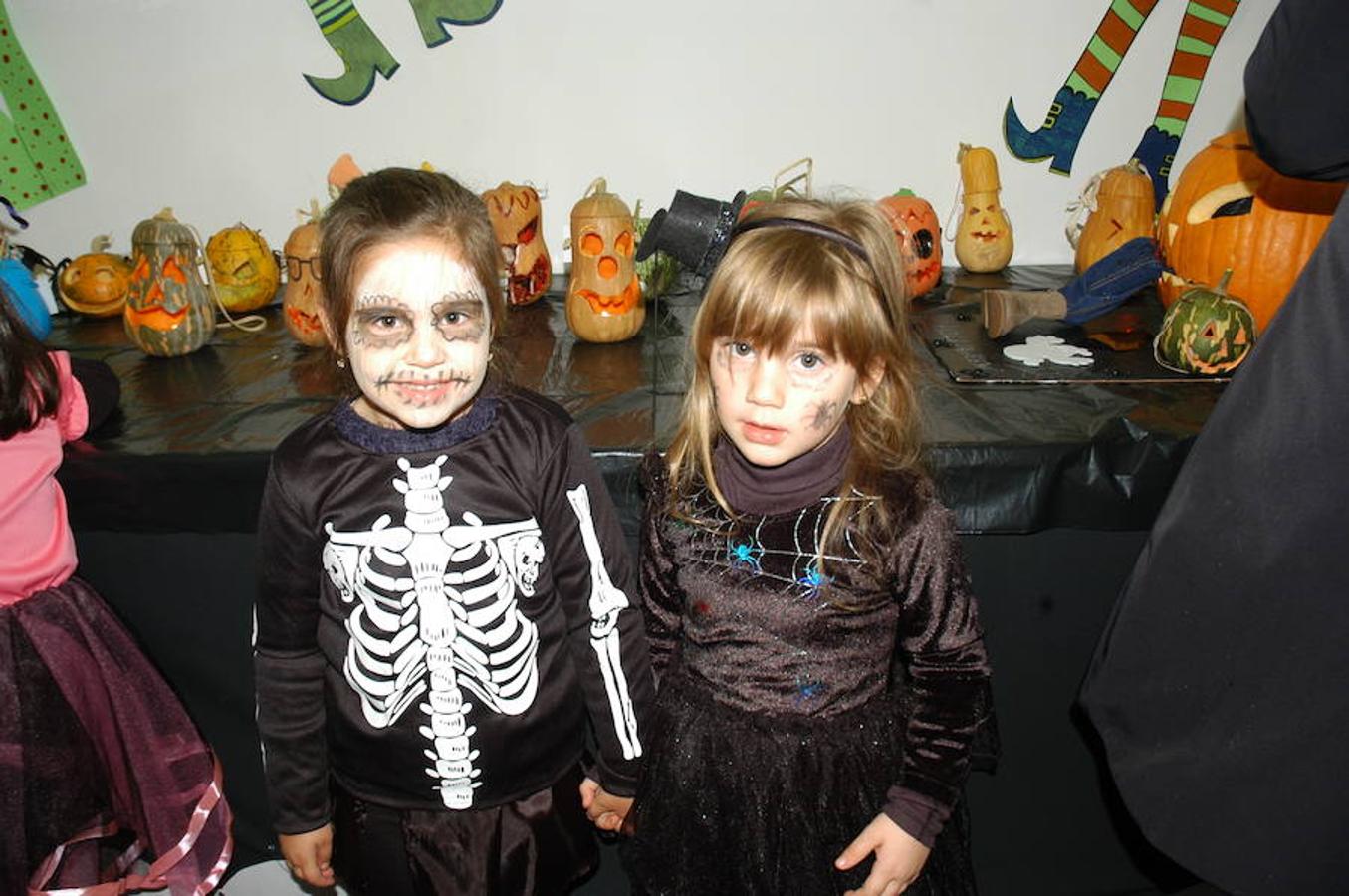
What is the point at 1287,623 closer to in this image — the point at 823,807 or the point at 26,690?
the point at 823,807

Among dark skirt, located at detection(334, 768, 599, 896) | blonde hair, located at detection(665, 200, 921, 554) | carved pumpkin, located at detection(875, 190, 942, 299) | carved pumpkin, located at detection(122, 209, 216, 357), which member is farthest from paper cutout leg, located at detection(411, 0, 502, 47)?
dark skirt, located at detection(334, 768, 599, 896)

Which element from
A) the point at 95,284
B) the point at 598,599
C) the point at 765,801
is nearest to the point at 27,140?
the point at 95,284

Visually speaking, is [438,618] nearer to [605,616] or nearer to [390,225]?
[605,616]

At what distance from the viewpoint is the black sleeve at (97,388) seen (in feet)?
4.71

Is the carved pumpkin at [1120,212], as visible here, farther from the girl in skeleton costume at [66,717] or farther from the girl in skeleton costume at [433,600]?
the girl in skeleton costume at [66,717]

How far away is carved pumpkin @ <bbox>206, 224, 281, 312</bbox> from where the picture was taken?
2000 millimetres

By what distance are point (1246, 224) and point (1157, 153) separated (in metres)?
0.71

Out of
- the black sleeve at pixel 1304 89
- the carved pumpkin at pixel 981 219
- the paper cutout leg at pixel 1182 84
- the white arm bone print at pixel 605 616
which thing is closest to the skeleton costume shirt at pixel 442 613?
the white arm bone print at pixel 605 616

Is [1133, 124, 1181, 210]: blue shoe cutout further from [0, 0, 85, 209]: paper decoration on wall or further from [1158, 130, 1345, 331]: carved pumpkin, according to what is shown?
[0, 0, 85, 209]: paper decoration on wall

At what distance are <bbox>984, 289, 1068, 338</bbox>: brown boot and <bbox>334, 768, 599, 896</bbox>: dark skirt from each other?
3.69ft

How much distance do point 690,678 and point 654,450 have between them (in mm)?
298

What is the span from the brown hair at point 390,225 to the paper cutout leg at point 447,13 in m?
1.28

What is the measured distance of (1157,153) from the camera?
2.33 metres

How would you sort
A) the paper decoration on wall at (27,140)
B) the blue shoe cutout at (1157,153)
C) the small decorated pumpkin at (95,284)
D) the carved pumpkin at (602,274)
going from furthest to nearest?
1. the blue shoe cutout at (1157,153)
2. the paper decoration on wall at (27,140)
3. the small decorated pumpkin at (95,284)
4. the carved pumpkin at (602,274)
